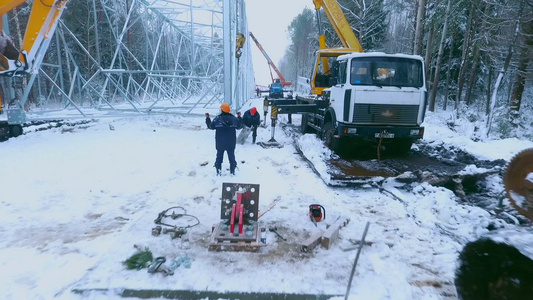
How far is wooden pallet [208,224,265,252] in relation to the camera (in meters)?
3.74

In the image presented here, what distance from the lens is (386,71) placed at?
7480 mm

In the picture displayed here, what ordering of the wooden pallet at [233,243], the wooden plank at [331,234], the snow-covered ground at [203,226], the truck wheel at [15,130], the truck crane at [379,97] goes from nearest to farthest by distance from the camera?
the snow-covered ground at [203,226], the wooden pallet at [233,243], the wooden plank at [331,234], the truck crane at [379,97], the truck wheel at [15,130]

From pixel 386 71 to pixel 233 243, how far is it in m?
5.93

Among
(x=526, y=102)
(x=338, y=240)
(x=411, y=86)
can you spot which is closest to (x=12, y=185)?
(x=338, y=240)

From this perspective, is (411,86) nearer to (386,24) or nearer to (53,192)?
(53,192)

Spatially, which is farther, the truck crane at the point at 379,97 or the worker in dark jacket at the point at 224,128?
the truck crane at the point at 379,97

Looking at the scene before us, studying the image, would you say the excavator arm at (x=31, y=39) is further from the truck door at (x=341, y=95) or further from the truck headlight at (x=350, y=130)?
the truck headlight at (x=350, y=130)

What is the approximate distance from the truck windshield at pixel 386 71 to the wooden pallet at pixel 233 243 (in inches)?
202

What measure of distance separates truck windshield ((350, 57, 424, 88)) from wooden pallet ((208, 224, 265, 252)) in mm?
5126

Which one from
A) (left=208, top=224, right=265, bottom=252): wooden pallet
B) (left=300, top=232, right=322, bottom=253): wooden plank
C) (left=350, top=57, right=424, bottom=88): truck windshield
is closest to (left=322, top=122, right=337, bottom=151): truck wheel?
(left=350, top=57, right=424, bottom=88): truck windshield

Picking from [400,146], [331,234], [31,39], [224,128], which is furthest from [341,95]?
[31,39]

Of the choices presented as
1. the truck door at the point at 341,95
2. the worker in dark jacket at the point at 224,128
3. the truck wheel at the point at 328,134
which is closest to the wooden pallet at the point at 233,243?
the worker in dark jacket at the point at 224,128

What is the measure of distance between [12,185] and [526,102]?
29.9 meters

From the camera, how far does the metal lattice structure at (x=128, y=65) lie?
13102 mm
